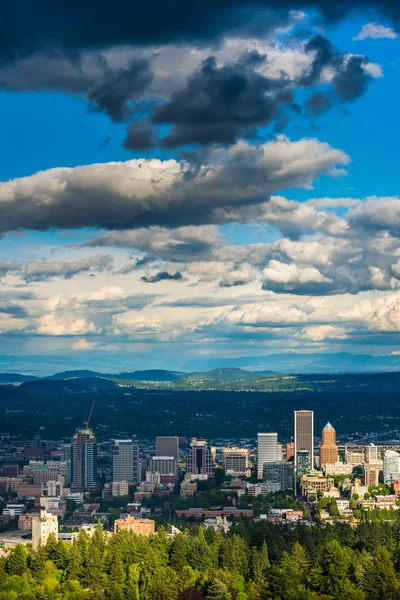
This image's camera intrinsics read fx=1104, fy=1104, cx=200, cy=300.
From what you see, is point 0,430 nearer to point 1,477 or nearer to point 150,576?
point 1,477

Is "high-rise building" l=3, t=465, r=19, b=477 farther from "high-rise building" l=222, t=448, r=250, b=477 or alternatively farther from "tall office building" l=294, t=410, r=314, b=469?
"tall office building" l=294, t=410, r=314, b=469

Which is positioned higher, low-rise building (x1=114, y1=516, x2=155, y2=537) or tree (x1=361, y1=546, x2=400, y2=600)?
tree (x1=361, y1=546, x2=400, y2=600)

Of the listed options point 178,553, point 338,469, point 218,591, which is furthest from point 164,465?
point 218,591

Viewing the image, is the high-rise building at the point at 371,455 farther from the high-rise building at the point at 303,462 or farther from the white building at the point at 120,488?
the white building at the point at 120,488

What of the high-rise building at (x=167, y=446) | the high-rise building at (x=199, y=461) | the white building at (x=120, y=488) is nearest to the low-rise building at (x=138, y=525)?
the white building at (x=120, y=488)

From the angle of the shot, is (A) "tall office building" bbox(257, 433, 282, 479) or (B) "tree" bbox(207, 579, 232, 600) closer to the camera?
(B) "tree" bbox(207, 579, 232, 600)

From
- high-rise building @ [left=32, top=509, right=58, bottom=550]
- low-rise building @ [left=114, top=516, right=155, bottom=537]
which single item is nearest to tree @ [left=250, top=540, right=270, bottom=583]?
high-rise building @ [left=32, top=509, right=58, bottom=550]

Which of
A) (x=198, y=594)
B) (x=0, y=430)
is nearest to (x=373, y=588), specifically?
(x=198, y=594)

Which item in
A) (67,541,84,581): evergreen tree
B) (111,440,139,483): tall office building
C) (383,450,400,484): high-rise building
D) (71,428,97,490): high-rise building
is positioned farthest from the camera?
(111,440,139,483): tall office building

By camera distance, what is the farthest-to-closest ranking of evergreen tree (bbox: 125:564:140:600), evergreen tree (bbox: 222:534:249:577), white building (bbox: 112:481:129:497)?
white building (bbox: 112:481:129:497), evergreen tree (bbox: 222:534:249:577), evergreen tree (bbox: 125:564:140:600)
